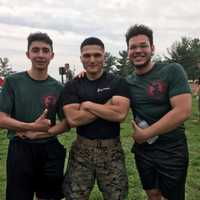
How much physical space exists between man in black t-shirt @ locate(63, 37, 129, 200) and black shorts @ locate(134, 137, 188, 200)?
0.26 meters

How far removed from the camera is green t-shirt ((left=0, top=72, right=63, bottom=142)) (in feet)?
15.1

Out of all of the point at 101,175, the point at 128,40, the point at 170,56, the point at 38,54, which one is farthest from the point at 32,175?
the point at 170,56

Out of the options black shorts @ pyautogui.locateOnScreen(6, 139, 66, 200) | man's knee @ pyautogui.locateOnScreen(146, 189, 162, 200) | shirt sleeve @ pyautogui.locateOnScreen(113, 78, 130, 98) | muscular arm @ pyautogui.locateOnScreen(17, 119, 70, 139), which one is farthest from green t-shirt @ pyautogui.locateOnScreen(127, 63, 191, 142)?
black shorts @ pyautogui.locateOnScreen(6, 139, 66, 200)

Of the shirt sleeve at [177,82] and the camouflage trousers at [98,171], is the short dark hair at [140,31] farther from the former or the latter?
the camouflage trousers at [98,171]

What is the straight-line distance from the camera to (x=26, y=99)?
4.61 metres

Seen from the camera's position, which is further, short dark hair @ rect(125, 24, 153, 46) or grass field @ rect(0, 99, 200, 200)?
grass field @ rect(0, 99, 200, 200)

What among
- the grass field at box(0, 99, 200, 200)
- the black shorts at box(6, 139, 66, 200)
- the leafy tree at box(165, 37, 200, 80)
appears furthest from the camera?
the leafy tree at box(165, 37, 200, 80)

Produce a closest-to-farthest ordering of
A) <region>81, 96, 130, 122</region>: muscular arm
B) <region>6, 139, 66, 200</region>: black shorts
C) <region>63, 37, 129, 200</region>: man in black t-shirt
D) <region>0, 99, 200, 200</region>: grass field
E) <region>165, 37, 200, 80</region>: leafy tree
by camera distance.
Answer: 1. <region>81, 96, 130, 122</region>: muscular arm
2. <region>63, 37, 129, 200</region>: man in black t-shirt
3. <region>6, 139, 66, 200</region>: black shorts
4. <region>0, 99, 200, 200</region>: grass field
5. <region>165, 37, 200, 80</region>: leafy tree

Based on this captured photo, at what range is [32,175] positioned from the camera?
15.4 ft

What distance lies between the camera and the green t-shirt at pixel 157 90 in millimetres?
4438

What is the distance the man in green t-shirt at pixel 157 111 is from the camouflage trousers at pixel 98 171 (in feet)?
0.89

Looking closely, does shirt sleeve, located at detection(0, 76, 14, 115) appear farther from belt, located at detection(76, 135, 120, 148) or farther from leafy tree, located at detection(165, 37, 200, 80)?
leafy tree, located at detection(165, 37, 200, 80)

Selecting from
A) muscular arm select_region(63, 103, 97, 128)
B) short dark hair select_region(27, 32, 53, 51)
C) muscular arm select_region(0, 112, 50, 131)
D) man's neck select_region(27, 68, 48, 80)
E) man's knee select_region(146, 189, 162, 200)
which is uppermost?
short dark hair select_region(27, 32, 53, 51)

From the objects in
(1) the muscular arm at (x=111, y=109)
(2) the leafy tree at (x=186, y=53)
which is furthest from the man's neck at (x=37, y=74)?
(2) the leafy tree at (x=186, y=53)
